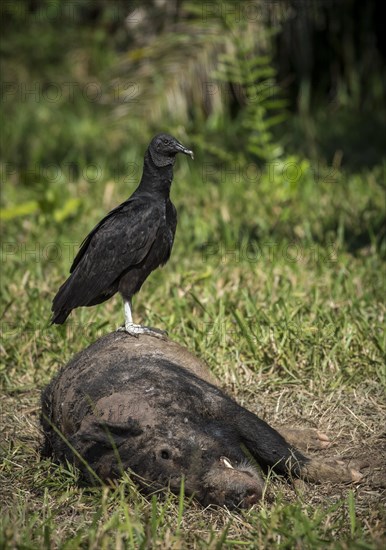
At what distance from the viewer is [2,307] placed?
15.7ft

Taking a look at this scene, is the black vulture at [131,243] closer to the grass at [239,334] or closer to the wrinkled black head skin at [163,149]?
the wrinkled black head skin at [163,149]

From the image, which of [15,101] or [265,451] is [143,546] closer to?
[265,451]

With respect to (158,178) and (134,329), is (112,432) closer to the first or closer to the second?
(134,329)

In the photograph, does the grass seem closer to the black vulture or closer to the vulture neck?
the black vulture

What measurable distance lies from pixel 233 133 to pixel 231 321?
3561 mm

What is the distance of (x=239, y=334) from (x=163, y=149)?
1.07m

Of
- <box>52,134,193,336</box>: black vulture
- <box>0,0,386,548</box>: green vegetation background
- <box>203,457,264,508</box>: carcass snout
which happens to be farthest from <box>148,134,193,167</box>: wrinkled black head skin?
<box>203,457,264,508</box>: carcass snout

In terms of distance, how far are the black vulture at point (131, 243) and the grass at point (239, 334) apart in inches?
24.8

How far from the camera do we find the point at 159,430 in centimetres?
305

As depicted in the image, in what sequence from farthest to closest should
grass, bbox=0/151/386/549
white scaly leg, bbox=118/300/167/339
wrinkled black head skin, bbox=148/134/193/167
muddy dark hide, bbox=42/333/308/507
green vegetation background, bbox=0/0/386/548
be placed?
wrinkled black head skin, bbox=148/134/193/167 → white scaly leg, bbox=118/300/167/339 → green vegetation background, bbox=0/0/386/548 → muddy dark hide, bbox=42/333/308/507 → grass, bbox=0/151/386/549

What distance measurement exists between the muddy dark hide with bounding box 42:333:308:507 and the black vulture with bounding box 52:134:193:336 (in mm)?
369

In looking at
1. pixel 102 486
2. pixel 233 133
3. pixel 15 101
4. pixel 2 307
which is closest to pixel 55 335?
pixel 2 307

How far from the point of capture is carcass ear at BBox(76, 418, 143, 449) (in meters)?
3.06

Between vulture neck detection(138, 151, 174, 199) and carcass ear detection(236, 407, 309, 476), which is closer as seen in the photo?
carcass ear detection(236, 407, 309, 476)
